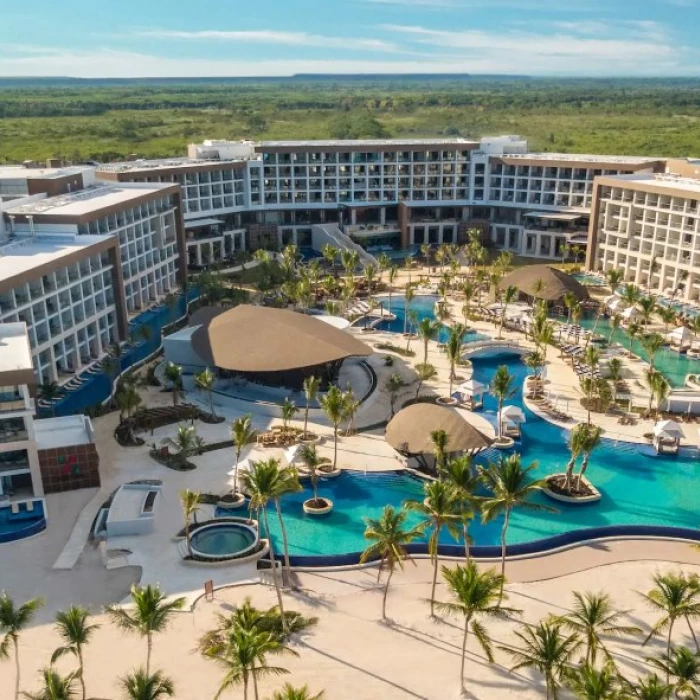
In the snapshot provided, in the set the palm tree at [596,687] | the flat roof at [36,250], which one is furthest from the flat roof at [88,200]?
the palm tree at [596,687]

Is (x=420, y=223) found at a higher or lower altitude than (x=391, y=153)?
lower

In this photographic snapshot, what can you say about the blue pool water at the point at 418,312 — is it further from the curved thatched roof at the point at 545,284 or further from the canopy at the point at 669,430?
the canopy at the point at 669,430

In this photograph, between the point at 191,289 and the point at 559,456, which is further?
the point at 191,289

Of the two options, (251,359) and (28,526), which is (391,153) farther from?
(28,526)

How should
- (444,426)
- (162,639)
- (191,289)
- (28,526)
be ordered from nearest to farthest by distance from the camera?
Result: (162,639) → (28,526) → (444,426) → (191,289)

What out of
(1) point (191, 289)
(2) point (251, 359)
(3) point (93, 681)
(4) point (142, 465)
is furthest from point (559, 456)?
(1) point (191, 289)

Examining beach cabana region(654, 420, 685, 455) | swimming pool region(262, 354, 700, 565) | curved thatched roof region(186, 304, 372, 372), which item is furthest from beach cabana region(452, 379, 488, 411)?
beach cabana region(654, 420, 685, 455)

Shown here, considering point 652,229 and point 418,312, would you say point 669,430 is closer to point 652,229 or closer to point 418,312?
point 418,312
